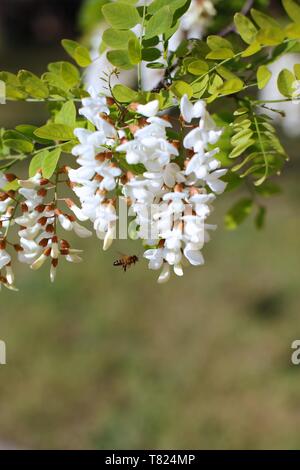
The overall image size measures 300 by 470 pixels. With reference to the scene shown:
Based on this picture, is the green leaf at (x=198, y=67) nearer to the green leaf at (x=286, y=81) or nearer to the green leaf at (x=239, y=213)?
the green leaf at (x=286, y=81)

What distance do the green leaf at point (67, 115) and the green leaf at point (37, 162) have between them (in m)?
0.05

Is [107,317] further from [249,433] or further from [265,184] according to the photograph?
[265,184]

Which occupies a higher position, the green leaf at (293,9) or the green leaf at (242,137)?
the green leaf at (293,9)

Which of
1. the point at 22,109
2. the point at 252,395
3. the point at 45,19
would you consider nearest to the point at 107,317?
the point at 252,395

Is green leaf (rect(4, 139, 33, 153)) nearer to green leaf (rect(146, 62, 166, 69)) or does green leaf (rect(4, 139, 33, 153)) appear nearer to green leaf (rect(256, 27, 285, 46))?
green leaf (rect(146, 62, 166, 69))

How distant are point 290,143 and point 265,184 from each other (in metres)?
3.84

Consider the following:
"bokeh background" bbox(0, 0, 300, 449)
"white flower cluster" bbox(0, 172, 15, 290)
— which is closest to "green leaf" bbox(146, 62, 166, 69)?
"white flower cluster" bbox(0, 172, 15, 290)

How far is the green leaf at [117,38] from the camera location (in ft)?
2.97

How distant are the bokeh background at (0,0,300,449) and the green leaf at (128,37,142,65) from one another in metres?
1.10

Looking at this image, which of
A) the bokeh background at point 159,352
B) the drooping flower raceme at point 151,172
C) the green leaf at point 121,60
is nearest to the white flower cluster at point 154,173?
the drooping flower raceme at point 151,172

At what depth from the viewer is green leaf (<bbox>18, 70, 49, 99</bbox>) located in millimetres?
915

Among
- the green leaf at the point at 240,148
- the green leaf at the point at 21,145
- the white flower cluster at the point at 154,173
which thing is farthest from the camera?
the green leaf at the point at 21,145

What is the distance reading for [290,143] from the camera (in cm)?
499
